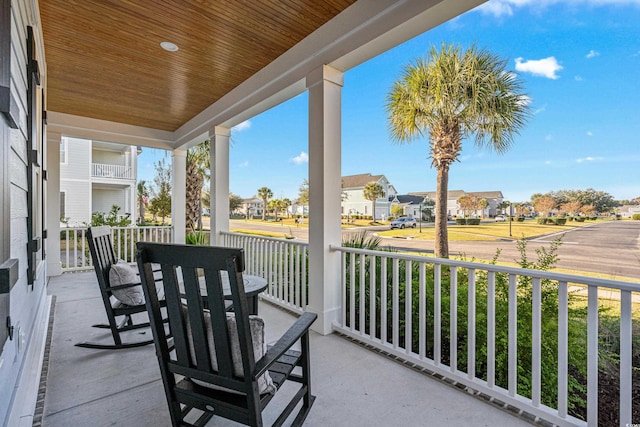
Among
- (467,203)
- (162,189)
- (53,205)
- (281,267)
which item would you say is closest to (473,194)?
(467,203)

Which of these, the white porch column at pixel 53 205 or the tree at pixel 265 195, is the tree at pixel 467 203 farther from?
the white porch column at pixel 53 205

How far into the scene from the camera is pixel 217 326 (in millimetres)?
1387

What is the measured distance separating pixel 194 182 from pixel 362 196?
5.65 m

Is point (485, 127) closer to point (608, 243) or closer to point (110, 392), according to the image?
point (608, 243)

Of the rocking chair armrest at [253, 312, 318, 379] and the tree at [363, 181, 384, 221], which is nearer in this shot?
the rocking chair armrest at [253, 312, 318, 379]

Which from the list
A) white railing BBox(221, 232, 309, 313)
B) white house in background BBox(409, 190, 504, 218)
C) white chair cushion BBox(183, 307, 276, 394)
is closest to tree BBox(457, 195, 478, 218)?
white house in background BBox(409, 190, 504, 218)

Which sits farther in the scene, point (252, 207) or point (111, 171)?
point (111, 171)

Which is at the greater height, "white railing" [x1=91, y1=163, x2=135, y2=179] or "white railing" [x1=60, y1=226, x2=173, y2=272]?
"white railing" [x1=91, y1=163, x2=135, y2=179]

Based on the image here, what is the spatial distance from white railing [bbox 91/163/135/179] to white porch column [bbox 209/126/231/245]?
9979 millimetres

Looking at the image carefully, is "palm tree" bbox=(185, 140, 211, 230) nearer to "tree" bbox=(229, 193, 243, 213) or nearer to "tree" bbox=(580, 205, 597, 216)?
"tree" bbox=(229, 193, 243, 213)

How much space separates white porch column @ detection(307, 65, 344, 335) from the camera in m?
3.28

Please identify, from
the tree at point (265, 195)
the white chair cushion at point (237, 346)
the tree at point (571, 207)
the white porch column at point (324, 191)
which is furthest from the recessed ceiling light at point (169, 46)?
the tree at point (265, 195)

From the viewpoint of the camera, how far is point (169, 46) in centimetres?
354

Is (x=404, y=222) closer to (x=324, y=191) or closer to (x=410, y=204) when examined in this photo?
(x=410, y=204)
